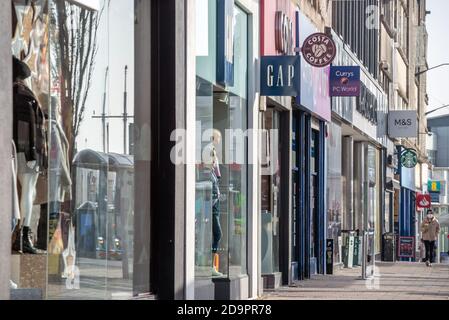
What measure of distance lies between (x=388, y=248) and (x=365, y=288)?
19.1m

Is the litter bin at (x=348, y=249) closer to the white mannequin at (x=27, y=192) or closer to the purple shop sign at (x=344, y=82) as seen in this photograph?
the purple shop sign at (x=344, y=82)

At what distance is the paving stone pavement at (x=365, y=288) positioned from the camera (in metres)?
18.0

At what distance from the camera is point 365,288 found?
20.6m

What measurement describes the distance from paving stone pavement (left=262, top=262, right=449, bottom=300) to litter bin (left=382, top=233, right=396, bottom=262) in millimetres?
11906

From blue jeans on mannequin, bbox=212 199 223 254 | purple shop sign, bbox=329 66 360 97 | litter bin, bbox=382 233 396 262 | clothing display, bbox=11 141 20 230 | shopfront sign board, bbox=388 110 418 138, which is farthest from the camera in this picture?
shopfront sign board, bbox=388 110 418 138

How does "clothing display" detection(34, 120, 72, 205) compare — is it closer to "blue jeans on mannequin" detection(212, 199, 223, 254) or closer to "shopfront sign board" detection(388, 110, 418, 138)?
"blue jeans on mannequin" detection(212, 199, 223, 254)

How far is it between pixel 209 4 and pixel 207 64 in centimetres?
78

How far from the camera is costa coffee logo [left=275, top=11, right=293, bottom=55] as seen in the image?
2001 cm

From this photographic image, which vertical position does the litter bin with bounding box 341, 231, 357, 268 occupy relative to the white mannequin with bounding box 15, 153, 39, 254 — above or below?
below

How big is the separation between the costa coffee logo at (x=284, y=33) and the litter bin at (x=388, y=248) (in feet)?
62.2

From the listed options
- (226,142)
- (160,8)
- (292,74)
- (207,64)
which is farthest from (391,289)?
(160,8)

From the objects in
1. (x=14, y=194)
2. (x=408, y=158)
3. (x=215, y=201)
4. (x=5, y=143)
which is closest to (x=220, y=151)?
(x=215, y=201)

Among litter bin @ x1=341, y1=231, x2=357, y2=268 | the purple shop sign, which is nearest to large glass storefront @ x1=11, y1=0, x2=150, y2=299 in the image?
the purple shop sign
